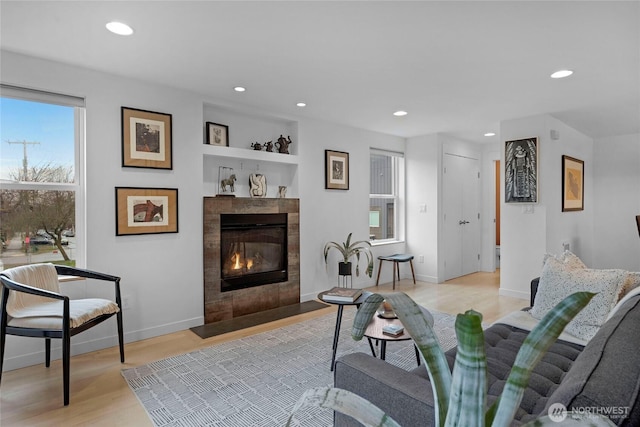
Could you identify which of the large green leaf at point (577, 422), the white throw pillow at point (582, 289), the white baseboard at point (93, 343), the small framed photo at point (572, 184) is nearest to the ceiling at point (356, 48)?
the small framed photo at point (572, 184)

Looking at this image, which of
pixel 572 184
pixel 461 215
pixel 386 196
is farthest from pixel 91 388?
pixel 572 184

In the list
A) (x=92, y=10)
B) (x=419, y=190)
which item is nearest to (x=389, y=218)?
(x=419, y=190)

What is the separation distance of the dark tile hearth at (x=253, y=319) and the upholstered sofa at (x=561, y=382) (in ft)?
7.67

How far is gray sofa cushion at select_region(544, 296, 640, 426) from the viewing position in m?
0.78

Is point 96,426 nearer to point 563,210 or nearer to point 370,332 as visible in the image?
point 370,332

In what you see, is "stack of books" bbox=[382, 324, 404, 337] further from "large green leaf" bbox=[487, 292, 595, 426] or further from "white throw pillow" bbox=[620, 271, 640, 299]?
"large green leaf" bbox=[487, 292, 595, 426]

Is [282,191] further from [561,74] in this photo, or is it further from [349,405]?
[349,405]

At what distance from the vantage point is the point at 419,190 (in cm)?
580

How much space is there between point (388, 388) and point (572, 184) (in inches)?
213

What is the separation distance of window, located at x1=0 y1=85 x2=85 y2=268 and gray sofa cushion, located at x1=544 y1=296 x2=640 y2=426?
3356 mm

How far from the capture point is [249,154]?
157 inches

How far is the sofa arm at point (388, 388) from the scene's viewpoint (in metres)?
1.00

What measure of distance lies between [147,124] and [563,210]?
207 inches

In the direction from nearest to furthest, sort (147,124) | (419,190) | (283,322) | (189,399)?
1. (189,399)
2. (147,124)
3. (283,322)
4. (419,190)
